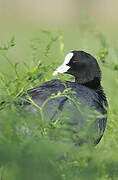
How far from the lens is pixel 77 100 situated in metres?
2.87

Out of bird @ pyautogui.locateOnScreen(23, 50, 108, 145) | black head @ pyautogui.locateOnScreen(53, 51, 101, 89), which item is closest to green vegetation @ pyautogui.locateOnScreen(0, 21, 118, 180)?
bird @ pyautogui.locateOnScreen(23, 50, 108, 145)

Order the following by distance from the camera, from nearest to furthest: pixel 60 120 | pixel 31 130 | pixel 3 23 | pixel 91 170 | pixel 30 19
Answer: pixel 91 170
pixel 31 130
pixel 60 120
pixel 3 23
pixel 30 19

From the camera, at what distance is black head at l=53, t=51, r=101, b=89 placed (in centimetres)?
361

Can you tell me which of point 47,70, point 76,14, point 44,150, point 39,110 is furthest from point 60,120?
point 76,14

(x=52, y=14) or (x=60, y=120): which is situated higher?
(x=60, y=120)

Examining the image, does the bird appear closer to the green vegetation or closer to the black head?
the black head

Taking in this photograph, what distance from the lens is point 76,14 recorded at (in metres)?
16.9

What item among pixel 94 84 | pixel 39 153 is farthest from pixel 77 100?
pixel 39 153

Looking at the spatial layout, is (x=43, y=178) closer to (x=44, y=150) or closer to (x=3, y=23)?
(x=44, y=150)

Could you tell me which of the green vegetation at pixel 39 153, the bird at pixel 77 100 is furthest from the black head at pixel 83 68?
the green vegetation at pixel 39 153

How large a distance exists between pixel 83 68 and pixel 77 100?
0.82 meters

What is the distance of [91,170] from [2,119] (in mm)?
443

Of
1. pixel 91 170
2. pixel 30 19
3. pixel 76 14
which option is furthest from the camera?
pixel 76 14

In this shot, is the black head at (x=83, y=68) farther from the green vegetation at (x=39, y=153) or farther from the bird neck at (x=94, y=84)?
the green vegetation at (x=39, y=153)
